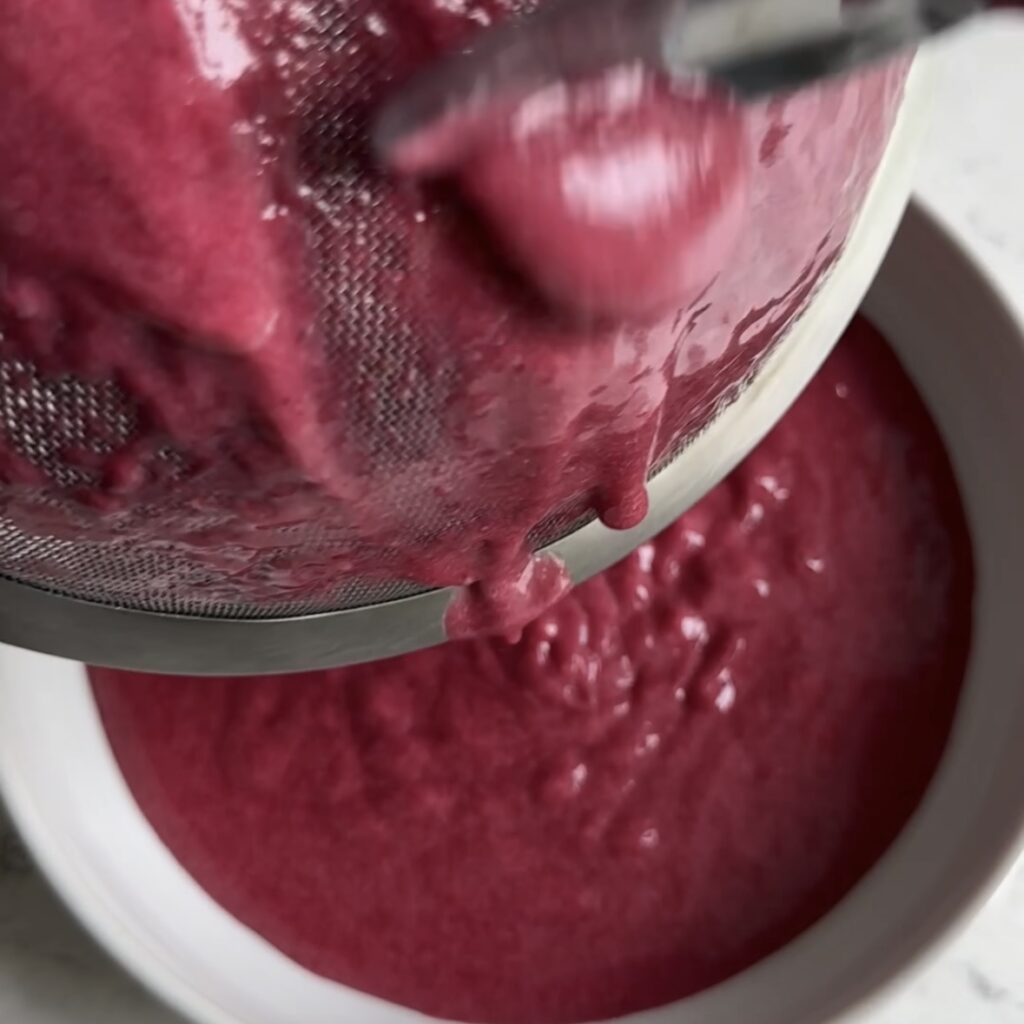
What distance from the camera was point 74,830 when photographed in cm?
88

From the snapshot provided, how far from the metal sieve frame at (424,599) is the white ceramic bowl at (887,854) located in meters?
0.27

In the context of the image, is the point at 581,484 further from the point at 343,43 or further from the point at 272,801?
the point at 272,801

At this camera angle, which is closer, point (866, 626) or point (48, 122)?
point (48, 122)

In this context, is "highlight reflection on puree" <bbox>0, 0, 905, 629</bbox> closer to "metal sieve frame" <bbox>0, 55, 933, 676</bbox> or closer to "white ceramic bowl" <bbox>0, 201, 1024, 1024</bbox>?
"metal sieve frame" <bbox>0, 55, 933, 676</bbox>

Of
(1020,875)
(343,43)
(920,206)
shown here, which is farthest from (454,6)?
(1020,875)

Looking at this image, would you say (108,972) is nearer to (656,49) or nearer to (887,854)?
(887,854)

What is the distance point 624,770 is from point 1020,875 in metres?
0.32

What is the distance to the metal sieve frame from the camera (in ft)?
2.05

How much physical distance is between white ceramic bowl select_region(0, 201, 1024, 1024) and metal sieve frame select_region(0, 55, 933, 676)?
27cm

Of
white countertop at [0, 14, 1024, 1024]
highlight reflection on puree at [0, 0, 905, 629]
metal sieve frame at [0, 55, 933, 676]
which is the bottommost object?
white countertop at [0, 14, 1024, 1024]

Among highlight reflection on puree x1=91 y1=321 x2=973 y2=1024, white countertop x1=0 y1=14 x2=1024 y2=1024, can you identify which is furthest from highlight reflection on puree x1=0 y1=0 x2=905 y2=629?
white countertop x1=0 y1=14 x2=1024 y2=1024

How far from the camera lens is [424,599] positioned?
65 cm

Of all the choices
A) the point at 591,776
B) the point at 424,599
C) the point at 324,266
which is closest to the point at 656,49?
the point at 324,266

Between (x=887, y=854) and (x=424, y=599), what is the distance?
1.50 ft
